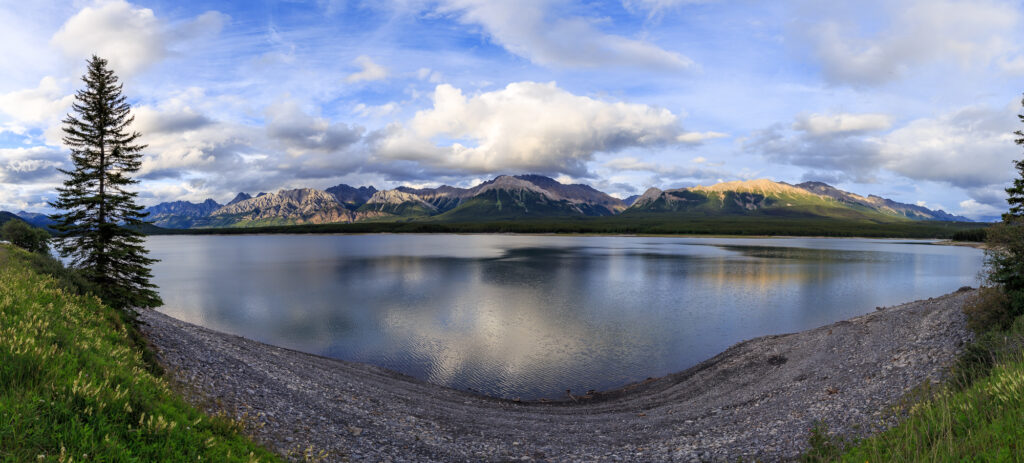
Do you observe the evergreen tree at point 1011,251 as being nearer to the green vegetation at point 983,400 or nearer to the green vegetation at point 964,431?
the green vegetation at point 983,400

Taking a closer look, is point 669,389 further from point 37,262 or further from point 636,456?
point 37,262

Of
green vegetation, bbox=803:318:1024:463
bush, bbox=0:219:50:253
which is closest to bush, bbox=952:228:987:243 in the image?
green vegetation, bbox=803:318:1024:463

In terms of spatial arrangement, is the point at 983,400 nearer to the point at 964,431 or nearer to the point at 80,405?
the point at 964,431

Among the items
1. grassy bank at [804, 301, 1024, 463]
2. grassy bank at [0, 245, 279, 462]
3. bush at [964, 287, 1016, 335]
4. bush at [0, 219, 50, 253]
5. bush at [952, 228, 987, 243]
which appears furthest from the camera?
bush at [952, 228, 987, 243]

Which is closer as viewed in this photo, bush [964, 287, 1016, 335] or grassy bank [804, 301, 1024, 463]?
grassy bank [804, 301, 1024, 463]

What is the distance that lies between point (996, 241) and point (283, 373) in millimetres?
40706

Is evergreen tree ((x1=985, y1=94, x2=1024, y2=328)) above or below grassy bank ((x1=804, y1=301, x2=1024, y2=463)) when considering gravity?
above

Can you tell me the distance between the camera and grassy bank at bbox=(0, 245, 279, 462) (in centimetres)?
701

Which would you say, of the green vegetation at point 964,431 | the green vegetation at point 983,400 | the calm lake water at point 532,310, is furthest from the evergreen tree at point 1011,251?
the calm lake water at point 532,310

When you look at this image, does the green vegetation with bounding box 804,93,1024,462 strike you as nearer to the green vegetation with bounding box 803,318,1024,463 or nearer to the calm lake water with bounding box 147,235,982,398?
the green vegetation with bounding box 803,318,1024,463

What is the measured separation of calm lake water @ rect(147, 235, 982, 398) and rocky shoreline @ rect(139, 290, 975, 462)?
17.5 ft

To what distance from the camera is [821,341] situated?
3008 centimetres

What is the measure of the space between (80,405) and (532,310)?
47.5 meters

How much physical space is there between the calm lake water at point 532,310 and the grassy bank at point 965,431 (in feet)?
59.7
